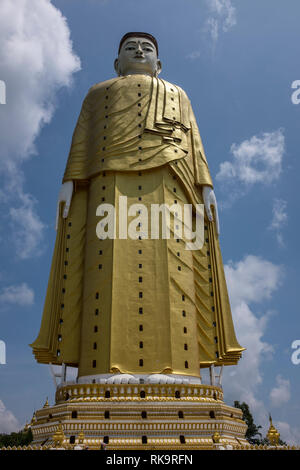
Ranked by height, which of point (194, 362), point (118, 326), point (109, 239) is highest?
point (109, 239)

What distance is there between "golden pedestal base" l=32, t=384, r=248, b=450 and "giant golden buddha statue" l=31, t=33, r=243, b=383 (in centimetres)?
108

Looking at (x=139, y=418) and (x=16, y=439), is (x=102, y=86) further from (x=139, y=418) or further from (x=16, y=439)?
(x=16, y=439)

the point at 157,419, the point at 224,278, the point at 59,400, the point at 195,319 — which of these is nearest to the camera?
the point at 157,419

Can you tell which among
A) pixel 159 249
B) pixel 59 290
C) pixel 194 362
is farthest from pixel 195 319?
pixel 59 290

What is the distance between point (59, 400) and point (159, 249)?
7760 mm

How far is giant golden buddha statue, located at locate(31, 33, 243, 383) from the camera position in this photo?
19.2 m

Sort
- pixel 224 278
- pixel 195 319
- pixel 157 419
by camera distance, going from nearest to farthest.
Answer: pixel 157 419 → pixel 195 319 → pixel 224 278

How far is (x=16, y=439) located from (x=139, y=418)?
2606cm

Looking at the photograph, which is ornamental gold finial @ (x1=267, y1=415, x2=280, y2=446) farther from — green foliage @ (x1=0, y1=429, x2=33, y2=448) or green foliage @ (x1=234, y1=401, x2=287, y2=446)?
green foliage @ (x1=0, y1=429, x2=33, y2=448)

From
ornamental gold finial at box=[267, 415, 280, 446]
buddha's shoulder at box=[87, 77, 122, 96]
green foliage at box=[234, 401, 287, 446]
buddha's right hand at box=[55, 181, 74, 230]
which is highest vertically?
buddha's shoulder at box=[87, 77, 122, 96]

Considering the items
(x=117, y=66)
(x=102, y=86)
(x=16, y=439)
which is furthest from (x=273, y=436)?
(x=16, y=439)

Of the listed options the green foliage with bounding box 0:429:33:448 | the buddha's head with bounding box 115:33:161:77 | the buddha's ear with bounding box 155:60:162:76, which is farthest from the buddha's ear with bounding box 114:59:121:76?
the green foliage with bounding box 0:429:33:448

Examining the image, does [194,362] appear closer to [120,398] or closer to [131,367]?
[131,367]

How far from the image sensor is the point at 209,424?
16469mm
